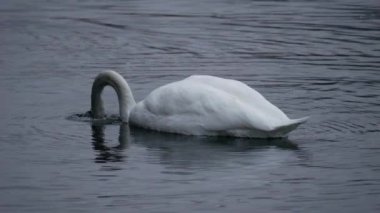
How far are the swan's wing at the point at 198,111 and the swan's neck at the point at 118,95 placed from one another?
23.8 inches

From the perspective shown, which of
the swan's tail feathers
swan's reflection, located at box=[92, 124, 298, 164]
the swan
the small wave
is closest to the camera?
swan's reflection, located at box=[92, 124, 298, 164]

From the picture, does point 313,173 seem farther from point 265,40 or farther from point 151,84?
point 265,40

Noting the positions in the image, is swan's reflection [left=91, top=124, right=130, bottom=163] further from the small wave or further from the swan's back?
the swan's back

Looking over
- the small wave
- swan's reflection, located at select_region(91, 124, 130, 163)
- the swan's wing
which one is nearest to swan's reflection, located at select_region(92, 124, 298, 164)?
swan's reflection, located at select_region(91, 124, 130, 163)

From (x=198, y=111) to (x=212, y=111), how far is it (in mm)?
208

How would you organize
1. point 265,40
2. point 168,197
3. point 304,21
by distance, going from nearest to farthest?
1. point 168,197
2. point 265,40
3. point 304,21

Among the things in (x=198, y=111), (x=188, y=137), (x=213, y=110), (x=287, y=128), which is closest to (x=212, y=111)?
(x=213, y=110)

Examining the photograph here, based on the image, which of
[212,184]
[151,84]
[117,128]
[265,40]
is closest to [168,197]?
[212,184]

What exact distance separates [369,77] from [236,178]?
20.9 ft

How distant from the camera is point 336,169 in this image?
13375 mm

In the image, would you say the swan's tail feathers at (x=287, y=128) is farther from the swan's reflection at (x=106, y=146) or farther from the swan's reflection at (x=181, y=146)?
the swan's reflection at (x=106, y=146)

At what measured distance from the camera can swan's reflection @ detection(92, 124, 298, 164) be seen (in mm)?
14039

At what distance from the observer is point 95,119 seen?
16.2 metres

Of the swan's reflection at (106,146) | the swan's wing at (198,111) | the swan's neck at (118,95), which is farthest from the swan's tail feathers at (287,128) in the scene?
the swan's neck at (118,95)
